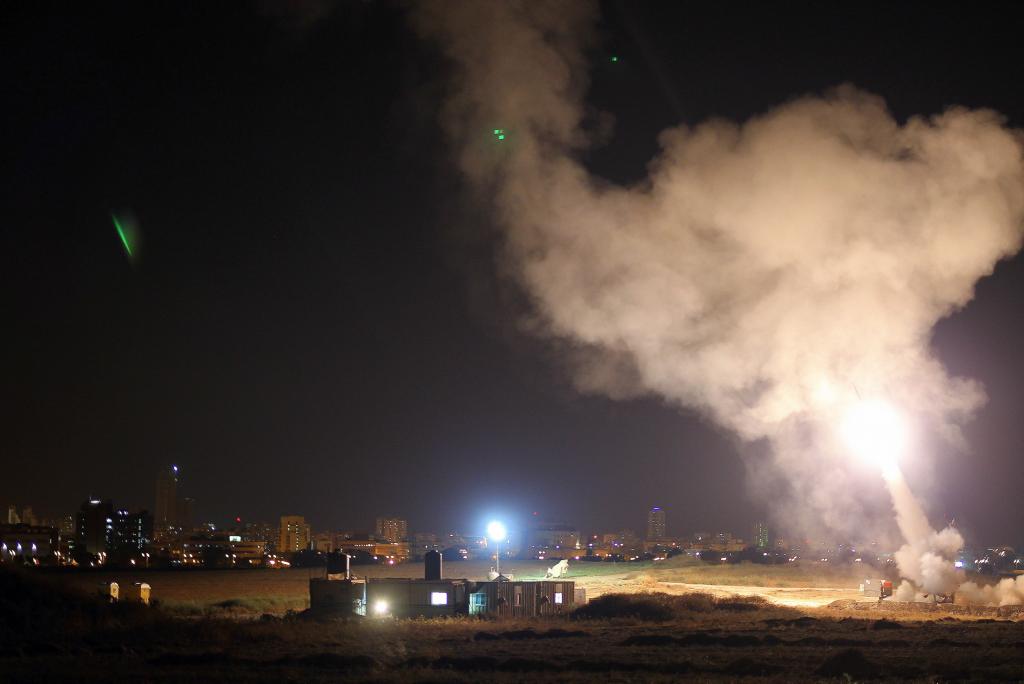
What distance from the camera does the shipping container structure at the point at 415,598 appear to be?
41656 mm

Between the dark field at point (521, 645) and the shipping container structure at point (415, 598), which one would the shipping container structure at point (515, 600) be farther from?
the dark field at point (521, 645)

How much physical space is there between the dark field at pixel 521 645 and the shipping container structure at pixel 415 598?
6.41 ft

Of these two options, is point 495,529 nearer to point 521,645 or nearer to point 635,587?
point 635,587

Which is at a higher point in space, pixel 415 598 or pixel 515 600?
pixel 415 598

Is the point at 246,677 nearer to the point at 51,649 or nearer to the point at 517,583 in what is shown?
the point at 51,649

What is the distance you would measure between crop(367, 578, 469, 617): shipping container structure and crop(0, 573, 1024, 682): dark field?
195 centimetres

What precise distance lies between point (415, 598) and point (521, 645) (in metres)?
10.4

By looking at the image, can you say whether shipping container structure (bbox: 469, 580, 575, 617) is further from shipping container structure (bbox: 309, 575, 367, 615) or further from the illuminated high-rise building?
the illuminated high-rise building

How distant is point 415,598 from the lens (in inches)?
1656

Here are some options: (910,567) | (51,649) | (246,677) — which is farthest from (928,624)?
(51,649)

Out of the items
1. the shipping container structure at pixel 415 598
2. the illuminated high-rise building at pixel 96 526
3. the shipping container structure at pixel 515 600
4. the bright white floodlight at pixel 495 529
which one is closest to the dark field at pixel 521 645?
the shipping container structure at pixel 515 600

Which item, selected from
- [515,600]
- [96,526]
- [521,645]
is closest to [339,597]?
[515,600]

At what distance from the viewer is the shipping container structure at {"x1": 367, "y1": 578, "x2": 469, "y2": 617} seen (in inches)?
1640

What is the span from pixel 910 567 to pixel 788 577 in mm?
29587
